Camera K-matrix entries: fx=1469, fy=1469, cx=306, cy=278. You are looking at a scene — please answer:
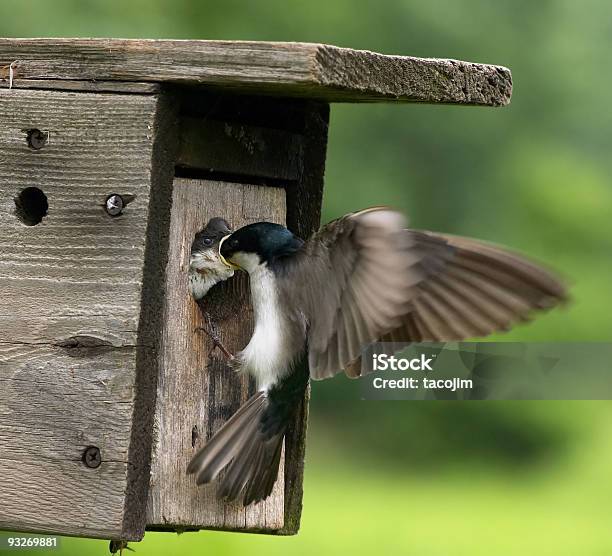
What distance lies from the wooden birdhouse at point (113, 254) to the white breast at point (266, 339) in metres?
0.11

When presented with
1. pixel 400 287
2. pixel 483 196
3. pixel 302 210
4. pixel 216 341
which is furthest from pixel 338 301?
pixel 483 196

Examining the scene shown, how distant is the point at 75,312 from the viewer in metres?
2.70

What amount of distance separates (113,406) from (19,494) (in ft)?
0.90

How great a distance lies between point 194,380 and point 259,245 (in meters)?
0.30

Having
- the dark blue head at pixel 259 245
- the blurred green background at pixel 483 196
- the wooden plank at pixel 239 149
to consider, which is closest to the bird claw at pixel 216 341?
the dark blue head at pixel 259 245

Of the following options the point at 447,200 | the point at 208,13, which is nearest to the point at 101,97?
the point at 208,13

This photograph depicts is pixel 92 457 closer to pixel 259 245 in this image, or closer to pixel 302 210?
pixel 259 245

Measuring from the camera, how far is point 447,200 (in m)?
7.88

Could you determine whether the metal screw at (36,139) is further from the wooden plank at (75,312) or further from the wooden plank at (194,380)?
the wooden plank at (194,380)

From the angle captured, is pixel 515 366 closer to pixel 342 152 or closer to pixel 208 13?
pixel 342 152

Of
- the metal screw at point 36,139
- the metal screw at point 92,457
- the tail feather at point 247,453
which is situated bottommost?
the metal screw at point 92,457

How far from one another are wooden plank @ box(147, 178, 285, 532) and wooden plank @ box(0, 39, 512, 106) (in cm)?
28

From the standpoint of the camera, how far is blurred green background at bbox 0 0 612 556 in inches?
297

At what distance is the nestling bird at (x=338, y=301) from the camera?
102 inches
